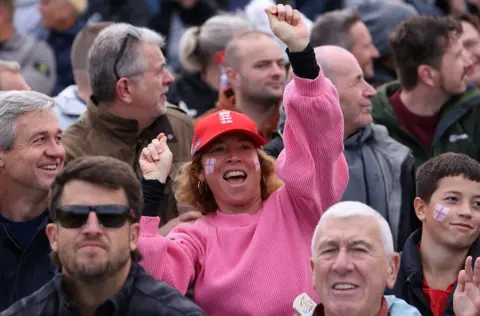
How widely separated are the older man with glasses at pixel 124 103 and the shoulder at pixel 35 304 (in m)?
1.79

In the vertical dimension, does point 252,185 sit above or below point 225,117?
below

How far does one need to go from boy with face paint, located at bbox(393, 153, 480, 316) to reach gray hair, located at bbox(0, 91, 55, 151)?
2.12m

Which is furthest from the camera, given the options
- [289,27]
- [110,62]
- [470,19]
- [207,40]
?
[470,19]

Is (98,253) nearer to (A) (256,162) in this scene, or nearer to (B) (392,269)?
(A) (256,162)

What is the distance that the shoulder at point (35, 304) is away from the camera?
608 cm

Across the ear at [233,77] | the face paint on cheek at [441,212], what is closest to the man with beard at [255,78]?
the ear at [233,77]

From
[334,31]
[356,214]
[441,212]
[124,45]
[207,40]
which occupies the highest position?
[356,214]

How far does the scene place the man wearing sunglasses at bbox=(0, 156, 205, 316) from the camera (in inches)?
236

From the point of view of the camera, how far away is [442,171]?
7.09 meters

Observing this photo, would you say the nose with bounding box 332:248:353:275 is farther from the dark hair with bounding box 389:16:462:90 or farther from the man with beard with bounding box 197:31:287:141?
the dark hair with bounding box 389:16:462:90

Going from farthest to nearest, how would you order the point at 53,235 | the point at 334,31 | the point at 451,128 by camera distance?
the point at 334,31 → the point at 451,128 → the point at 53,235

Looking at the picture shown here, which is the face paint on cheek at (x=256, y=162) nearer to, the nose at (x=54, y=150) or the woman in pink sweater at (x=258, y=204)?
the woman in pink sweater at (x=258, y=204)

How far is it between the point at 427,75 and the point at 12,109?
3.20 metres

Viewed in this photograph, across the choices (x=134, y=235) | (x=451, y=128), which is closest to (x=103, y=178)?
(x=134, y=235)
